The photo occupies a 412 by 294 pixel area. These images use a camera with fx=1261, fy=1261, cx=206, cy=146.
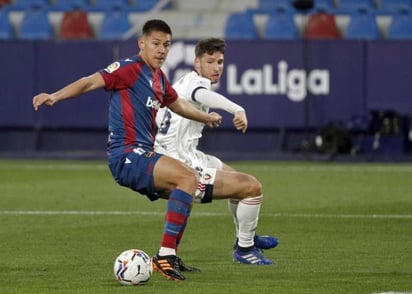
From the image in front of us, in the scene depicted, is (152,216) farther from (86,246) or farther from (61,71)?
(61,71)

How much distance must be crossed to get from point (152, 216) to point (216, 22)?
11759 millimetres

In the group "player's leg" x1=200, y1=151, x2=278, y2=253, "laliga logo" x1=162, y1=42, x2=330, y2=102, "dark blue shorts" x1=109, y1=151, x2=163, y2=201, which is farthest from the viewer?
"laliga logo" x1=162, y1=42, x2=330, y2=102

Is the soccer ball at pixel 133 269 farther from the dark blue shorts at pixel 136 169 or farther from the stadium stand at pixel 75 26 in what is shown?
the stadium stand at pixel 75 26

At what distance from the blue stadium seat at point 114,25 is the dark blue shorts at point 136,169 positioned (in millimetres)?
16186

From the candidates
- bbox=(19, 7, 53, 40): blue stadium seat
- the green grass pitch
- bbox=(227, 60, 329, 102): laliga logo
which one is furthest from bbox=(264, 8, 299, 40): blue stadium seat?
bbox=(19, 7, 53, 40): blue stadium seat

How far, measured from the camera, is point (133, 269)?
8.98 m

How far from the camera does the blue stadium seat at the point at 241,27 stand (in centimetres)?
2514

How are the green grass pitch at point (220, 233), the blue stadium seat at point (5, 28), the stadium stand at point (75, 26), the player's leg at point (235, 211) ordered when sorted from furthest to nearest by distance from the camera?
the blue stadium seat at point (5, 28) < the stadium stand at point (75, 26) < the player's leg at point (235, 211) < the green grass pitch at point (220, 233)

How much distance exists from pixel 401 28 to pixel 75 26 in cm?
657

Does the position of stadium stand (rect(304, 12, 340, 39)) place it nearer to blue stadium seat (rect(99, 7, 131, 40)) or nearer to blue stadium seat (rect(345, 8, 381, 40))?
blue stadium seat (rect(345, 8, 381, 40))

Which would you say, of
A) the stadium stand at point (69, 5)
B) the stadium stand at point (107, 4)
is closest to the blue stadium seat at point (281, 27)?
the stadium stand at point (107, 4)

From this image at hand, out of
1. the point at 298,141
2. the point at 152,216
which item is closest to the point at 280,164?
the point at 298,141

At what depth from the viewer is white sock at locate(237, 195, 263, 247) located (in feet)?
33.9

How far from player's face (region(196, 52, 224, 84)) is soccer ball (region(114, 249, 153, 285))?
2294 mm
